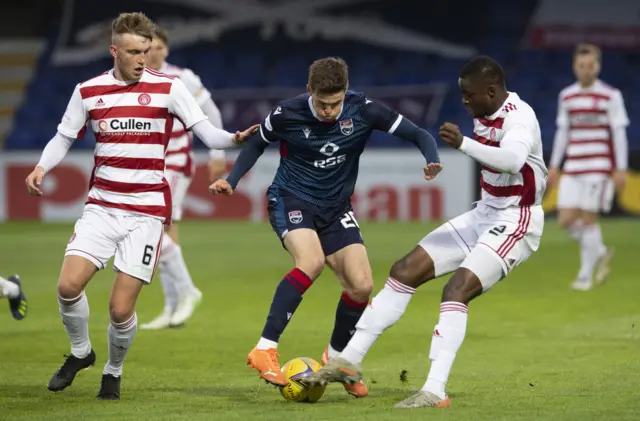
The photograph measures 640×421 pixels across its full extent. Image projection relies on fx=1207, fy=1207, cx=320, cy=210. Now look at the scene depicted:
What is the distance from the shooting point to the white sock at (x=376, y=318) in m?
6.33

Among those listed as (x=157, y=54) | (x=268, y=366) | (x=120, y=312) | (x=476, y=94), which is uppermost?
(x=157, y=54)

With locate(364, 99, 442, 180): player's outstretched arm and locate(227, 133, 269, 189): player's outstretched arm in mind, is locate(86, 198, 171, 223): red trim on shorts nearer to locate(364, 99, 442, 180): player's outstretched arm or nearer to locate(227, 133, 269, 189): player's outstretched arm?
locate(227, 133, 269, 189): player's outstretched arm

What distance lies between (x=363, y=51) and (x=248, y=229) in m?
7.51

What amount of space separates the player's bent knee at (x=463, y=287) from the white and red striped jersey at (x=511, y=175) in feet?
1.72

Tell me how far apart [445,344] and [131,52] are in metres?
2.27

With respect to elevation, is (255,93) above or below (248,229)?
above

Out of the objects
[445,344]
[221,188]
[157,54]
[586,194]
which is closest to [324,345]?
[221,188]

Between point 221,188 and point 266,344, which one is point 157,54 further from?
point 266,344

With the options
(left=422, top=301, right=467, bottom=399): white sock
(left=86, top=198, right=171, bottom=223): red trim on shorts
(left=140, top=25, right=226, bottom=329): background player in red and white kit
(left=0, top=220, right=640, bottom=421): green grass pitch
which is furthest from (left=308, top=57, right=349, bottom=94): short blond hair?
(left=140, top=25, right=226, bottom=329): background player in red and white kit

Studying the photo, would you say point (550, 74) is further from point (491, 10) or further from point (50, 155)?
point (50, 155)

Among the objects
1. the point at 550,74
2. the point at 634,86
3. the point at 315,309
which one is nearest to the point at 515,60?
the point at 550,74

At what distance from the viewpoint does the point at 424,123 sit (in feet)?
A: 78.7

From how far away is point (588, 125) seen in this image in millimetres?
12328

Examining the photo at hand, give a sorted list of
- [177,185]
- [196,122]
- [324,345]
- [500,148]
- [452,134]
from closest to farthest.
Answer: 1. [452,134]
2. [500,148]
3. [196,122]
4. [324,345]
5. [177,185]
